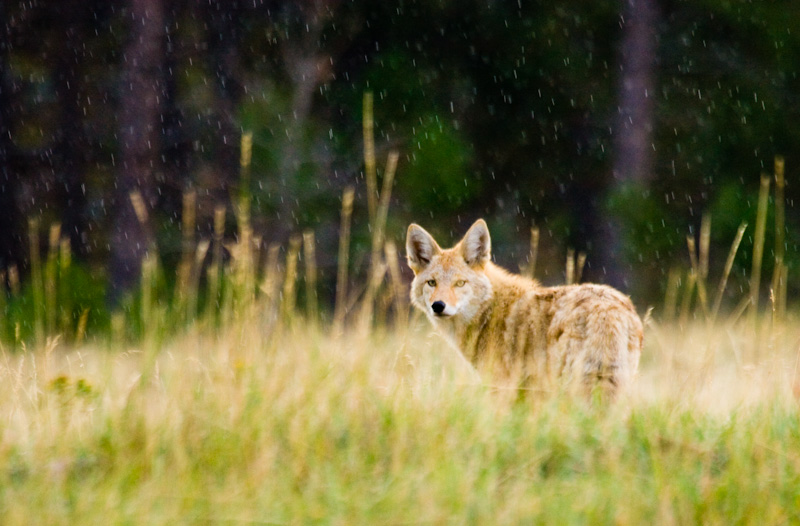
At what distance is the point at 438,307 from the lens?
5430 millimetres

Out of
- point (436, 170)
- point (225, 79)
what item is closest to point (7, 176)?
point (225, 79)

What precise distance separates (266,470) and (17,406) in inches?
55.9

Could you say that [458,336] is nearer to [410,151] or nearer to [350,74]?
[410,151]

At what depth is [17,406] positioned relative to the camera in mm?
3842

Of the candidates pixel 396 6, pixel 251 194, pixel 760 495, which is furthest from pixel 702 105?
pixel 760 495

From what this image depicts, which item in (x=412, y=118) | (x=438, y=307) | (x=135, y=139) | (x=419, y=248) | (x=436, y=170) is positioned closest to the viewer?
(x=438, y=307)

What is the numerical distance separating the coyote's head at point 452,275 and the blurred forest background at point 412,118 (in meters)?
5.42

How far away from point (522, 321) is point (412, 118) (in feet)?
25.4

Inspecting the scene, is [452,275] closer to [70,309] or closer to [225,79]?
[70,309]

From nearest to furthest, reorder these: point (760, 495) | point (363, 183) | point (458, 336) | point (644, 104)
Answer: point (760, 495) → point (458, 336) → point (644, 104) → point (363, 183)

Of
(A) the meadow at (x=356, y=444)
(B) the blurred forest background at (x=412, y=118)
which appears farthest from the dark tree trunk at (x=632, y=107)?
(A) the meadow at (x=356, y=444)

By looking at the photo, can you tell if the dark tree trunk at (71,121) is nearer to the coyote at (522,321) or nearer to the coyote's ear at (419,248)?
the coyote's ear at (419,248)

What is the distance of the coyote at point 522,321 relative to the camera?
453 centimetres

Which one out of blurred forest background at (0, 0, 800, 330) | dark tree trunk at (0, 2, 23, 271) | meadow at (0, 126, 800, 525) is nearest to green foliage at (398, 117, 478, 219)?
blurred forest background at (0, 0, 800, 330)
